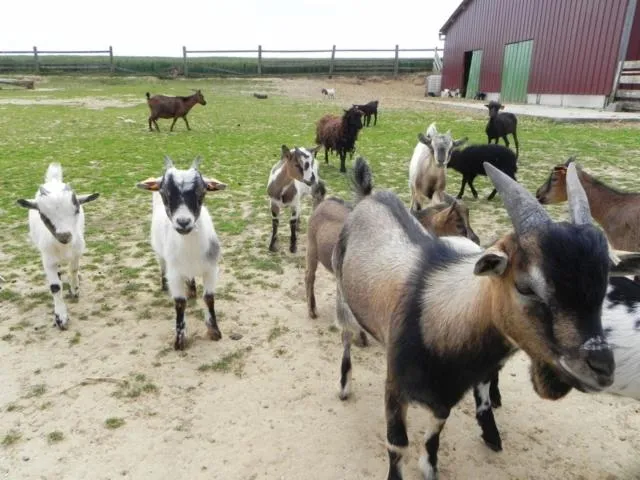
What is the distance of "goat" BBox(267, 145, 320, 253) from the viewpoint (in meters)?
5.46

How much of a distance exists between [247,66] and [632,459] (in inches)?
1613

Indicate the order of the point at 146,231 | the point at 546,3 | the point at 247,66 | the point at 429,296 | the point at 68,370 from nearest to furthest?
the point at 429,296
the point at 68,370
the point at 146,231
the point at 546,3
the point at 247,66

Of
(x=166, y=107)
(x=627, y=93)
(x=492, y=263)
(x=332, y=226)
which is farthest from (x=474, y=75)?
(x=492, y=263)

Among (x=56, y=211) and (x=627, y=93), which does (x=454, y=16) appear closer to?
(x=627, y=93)

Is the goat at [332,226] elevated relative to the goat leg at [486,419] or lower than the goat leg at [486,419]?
elevated

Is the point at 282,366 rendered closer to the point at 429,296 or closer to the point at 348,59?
the point at 429,296

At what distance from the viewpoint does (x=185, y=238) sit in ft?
11.8

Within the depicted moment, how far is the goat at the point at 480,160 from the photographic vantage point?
24.0ft

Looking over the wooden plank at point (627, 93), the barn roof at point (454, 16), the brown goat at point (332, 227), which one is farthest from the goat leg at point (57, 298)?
the barn roof at point (454, 16)

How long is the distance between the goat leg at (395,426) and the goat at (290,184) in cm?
338

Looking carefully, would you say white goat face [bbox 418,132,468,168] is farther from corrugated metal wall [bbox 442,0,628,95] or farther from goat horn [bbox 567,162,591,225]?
corrugated metal wall [bbox 442,0,628,95]

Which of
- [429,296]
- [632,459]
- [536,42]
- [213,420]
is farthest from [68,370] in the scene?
[536,42]

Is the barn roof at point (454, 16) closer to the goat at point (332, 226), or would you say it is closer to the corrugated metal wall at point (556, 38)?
the corrugated metal wall at point (556, 38)

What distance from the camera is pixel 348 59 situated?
4006 cm
